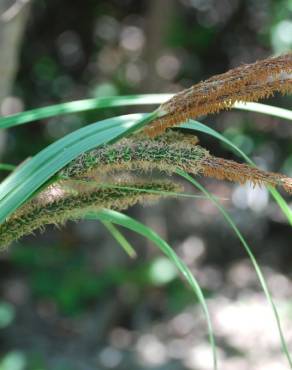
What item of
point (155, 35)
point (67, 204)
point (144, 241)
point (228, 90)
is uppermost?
point (155, 35)

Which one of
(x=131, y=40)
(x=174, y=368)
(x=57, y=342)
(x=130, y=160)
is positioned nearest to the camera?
(x=130, y=160)

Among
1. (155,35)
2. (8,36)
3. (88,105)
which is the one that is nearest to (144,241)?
(155,35)

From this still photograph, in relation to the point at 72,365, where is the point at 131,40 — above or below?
above

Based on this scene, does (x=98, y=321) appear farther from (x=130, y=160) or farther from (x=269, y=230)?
(x=130, y=160)

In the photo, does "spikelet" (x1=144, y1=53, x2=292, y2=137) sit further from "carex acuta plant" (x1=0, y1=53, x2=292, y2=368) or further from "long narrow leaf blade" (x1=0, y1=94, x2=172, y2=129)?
"long narrow leaf blade" (x1=0, y1=94, x2=172, y2=129)

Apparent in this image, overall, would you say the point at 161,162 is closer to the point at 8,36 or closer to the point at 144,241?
the point at 8,36

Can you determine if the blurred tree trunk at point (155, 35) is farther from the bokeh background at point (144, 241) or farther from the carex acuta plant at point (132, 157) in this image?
the carex acuta plant at point (132, 157)

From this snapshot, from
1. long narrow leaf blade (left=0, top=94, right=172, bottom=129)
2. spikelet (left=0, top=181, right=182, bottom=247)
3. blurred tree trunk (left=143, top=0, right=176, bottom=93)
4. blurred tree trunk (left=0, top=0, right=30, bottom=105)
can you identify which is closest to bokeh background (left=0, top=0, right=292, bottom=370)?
blurred tree trunk (left=143, top=0, right=176, bottom=93)

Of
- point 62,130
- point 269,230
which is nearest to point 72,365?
point 62,130
